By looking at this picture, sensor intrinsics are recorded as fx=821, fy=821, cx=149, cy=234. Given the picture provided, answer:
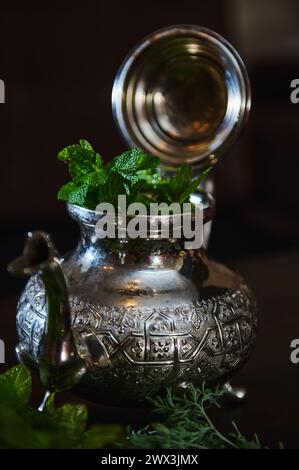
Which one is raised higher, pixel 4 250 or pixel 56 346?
pixel 56 346

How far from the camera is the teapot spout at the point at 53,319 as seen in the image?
0.67 meters

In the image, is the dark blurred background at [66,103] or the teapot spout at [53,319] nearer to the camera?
the teapot spout at [53,319]

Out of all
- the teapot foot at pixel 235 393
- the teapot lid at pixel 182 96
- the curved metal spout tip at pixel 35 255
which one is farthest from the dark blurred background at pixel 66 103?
the curved metal spout tip at pixel 35 255

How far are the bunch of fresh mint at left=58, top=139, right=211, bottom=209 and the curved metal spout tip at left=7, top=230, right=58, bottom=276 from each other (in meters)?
0.07

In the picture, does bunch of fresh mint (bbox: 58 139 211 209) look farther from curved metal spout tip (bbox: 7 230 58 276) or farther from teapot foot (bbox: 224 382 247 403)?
teapot foot (bbox: 224 382 247 403)

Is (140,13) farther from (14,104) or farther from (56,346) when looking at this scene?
(56,346)

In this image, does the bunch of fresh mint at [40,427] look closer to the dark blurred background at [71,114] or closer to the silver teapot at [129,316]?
the silver teapot at [129,316]

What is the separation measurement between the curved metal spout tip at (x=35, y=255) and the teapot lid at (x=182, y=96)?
28 centimetres

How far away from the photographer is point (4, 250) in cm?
203

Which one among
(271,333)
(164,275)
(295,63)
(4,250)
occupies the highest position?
(295,63)

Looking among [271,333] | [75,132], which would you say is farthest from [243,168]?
[271,333]

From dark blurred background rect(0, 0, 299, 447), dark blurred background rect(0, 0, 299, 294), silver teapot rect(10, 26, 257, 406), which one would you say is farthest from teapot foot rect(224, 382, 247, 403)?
dark blurred background rect(0, 0, 299, 294)

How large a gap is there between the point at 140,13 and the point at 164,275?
5.06 ft

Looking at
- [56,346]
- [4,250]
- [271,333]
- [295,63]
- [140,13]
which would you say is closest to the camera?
[56,346]
